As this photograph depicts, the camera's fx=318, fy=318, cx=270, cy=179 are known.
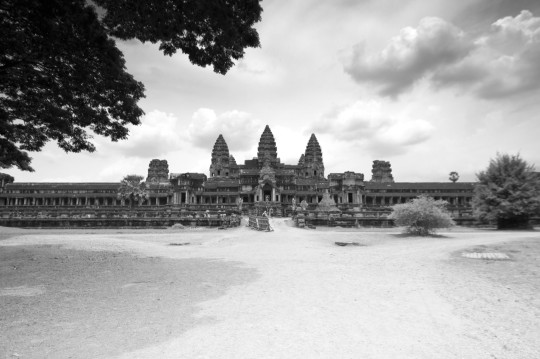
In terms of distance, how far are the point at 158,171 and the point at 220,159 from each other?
62.3 ft

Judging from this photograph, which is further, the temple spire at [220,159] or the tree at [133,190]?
the temple spire at [220,159]

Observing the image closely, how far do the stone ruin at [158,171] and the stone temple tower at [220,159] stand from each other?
1430cm

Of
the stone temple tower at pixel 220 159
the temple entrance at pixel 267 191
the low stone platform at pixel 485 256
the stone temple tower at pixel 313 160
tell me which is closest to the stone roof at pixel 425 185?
the stone temple tower at pixel 313 160

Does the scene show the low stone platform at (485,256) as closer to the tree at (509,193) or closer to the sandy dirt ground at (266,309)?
the sandy dirt ground at (266,309)

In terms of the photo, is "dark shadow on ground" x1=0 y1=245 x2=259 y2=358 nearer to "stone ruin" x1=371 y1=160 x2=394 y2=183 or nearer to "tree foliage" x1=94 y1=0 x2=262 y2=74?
"tree foliage" x1=94 y1=0 x2=262 y2=74

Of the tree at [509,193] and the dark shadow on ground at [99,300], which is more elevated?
the tree at [509,193]

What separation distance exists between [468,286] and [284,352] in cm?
601

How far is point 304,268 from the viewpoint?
33.4 ft

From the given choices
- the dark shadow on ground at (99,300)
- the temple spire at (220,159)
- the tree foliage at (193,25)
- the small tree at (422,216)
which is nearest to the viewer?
the dark shadow on ground at (99,300)

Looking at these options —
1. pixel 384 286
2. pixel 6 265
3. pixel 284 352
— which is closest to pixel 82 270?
pixel 6 265

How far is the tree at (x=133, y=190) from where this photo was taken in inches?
2557

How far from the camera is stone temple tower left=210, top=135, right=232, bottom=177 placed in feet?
292

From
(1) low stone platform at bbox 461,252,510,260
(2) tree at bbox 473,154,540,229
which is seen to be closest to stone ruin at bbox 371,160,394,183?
(2) tree at bbox 473,154,540,229

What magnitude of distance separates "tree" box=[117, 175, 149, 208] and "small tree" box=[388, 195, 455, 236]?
55.2 meters
